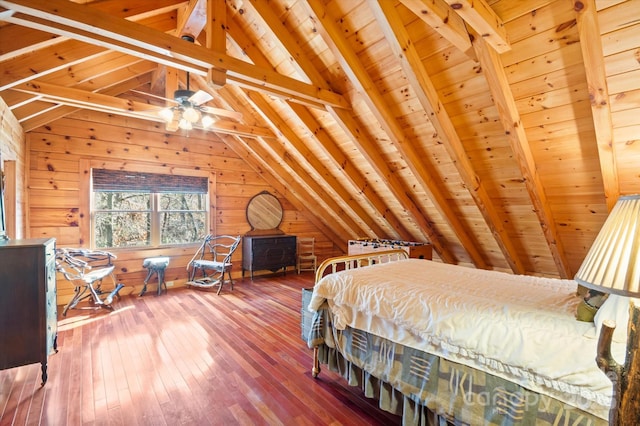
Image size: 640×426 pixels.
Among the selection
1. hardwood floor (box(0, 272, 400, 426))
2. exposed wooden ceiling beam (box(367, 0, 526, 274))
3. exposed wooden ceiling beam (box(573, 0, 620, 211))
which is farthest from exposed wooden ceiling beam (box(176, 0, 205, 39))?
hardwood floor (box(0, 272, 400, 426))

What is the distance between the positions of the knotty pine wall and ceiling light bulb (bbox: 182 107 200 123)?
2.32m

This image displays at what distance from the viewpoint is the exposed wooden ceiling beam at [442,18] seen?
170cm

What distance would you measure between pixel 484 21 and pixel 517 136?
39.5 inches

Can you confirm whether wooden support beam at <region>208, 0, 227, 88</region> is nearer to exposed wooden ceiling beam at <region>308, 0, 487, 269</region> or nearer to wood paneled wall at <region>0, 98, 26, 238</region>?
exposed wooden ceiling beam at <region>308, 0, 487, 269</region>

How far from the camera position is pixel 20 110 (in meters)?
3.26

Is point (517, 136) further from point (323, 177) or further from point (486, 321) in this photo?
point (323, 177)

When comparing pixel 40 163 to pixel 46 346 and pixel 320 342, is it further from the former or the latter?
pixel 320 342

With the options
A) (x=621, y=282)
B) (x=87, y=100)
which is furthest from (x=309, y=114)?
(x=621, y=282)

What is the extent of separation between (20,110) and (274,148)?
300 cm

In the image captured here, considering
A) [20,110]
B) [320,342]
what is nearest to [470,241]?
[320,342]

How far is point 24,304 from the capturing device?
217 cm

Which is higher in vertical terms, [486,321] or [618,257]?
[618,257]

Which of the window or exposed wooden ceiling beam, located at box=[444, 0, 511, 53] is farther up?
exposed wooden ceiling beam, located at box=[444, 0, 511, 53]

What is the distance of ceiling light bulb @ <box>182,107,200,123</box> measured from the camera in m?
2.91
